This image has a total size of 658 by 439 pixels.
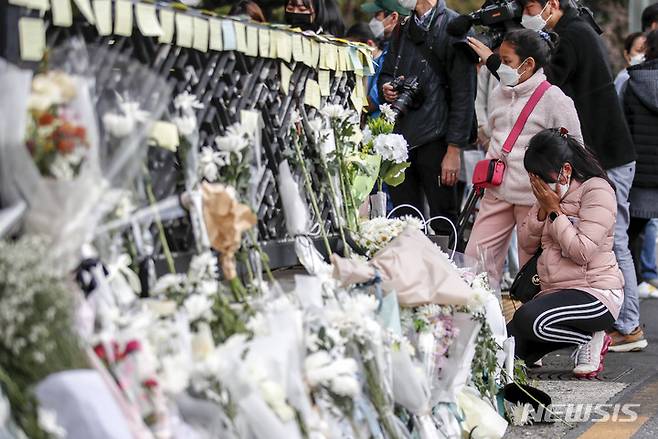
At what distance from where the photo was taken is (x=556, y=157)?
6.52 m

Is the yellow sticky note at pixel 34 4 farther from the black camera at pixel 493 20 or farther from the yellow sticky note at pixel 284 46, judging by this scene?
the black camera at pixel 493 20

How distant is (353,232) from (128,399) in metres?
2.44

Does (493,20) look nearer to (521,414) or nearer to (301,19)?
(301,19)

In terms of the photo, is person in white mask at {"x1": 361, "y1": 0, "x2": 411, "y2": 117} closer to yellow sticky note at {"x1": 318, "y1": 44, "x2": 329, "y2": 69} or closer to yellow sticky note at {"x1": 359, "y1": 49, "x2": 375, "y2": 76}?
yellow sticky note at {"x1": 359, "y1": 49, "x2": 375, "y2": 76}

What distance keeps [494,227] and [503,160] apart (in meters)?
0.43

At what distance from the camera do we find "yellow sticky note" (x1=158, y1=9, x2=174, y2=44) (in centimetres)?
427

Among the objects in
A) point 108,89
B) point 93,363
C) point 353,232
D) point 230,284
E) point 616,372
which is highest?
point 108,89

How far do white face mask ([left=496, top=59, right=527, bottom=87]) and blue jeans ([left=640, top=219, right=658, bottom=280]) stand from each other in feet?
10.9

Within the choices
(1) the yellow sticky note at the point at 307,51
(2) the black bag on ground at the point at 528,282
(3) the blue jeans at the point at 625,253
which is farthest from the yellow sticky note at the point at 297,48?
(3) the blue jeans at the point at 625,253

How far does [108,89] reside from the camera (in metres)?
3.70

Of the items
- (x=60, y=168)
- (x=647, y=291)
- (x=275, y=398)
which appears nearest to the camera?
(x=60, y=168)

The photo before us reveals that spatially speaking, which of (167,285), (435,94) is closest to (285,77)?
(167,285)

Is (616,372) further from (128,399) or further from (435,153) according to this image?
(128,399)

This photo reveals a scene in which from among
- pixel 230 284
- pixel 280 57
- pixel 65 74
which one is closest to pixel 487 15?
pixel 280 57
